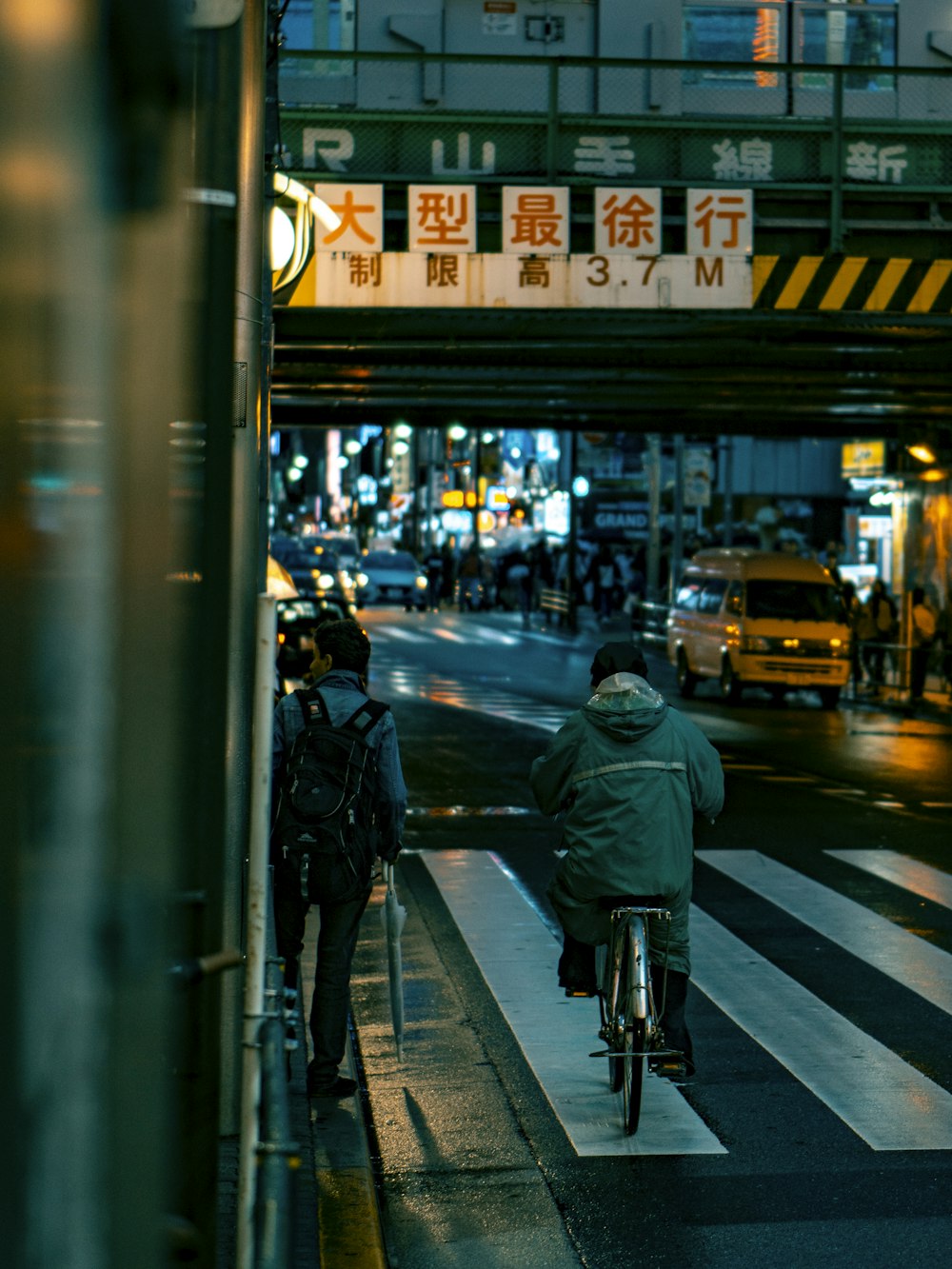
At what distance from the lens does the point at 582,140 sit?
750 inches

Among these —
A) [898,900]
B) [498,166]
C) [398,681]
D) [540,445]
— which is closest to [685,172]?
[498,166]

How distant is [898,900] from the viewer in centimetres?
1123

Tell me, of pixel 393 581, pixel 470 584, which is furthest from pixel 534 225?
pixel 393 581

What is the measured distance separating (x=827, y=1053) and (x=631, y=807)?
1.86 m

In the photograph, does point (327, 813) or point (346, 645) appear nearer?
point (327, 813)

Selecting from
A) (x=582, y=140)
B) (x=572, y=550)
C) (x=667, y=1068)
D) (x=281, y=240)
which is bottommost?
(x=667, y=1068)

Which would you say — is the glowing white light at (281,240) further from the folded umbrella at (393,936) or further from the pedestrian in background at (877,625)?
the pedestrian in background at (877,625)

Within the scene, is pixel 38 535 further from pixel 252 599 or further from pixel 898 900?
pixel 898 900

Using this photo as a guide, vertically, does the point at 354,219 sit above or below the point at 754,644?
above

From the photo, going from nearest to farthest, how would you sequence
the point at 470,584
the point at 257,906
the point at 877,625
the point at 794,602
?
the point at 257,906
the point at 794,602
the point at 877,625
the point at 470,584

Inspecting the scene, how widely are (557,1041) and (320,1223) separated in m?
2.44

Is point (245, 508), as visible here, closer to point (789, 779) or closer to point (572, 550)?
point (789, 779)

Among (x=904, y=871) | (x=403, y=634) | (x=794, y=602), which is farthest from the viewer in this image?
(x=403, y=634)

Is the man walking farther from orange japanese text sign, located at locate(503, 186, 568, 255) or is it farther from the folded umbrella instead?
orange japanese text sign, located at locate(503, 186, 568, 255)
